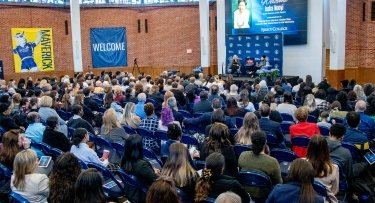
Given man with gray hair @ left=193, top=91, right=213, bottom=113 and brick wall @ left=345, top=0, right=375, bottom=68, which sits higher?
brick wall @ left=345, top=0, right=375, bottom=68

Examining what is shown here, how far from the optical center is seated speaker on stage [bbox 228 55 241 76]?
20.4 metres

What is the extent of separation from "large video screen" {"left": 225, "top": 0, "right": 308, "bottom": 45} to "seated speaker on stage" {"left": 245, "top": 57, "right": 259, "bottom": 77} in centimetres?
136

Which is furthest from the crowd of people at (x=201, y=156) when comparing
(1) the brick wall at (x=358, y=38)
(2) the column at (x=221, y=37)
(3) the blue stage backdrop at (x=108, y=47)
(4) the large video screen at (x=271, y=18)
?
(3) the blue stage backdrop at (x=108, y=47)

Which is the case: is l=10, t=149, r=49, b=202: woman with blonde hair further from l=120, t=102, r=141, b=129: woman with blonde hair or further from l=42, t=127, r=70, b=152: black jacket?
l=120, t=102, r=141, b=129: woman with blonde hair

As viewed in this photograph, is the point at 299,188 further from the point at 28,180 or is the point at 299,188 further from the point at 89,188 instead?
the point at 28,180

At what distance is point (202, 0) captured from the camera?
22453 millimetres

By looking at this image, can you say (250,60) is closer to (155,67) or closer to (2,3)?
(155,67)

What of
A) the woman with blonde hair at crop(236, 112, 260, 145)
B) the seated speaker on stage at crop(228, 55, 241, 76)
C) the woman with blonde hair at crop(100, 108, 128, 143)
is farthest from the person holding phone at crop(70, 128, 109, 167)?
the seated speaker on stage at crop(228, 55, 241, 76)

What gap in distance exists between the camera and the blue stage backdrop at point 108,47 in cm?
2336

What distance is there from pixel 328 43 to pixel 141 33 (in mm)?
10054

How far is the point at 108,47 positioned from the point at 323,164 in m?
20.1

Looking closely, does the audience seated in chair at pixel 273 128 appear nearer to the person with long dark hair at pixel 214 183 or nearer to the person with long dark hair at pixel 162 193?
the person with long dark hair at pixel 214 183

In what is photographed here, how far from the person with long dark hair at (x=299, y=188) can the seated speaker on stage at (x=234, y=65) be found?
1672 cm

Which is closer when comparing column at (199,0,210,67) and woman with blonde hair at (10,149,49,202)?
woman with blonde hair at (10,149,49,202)
